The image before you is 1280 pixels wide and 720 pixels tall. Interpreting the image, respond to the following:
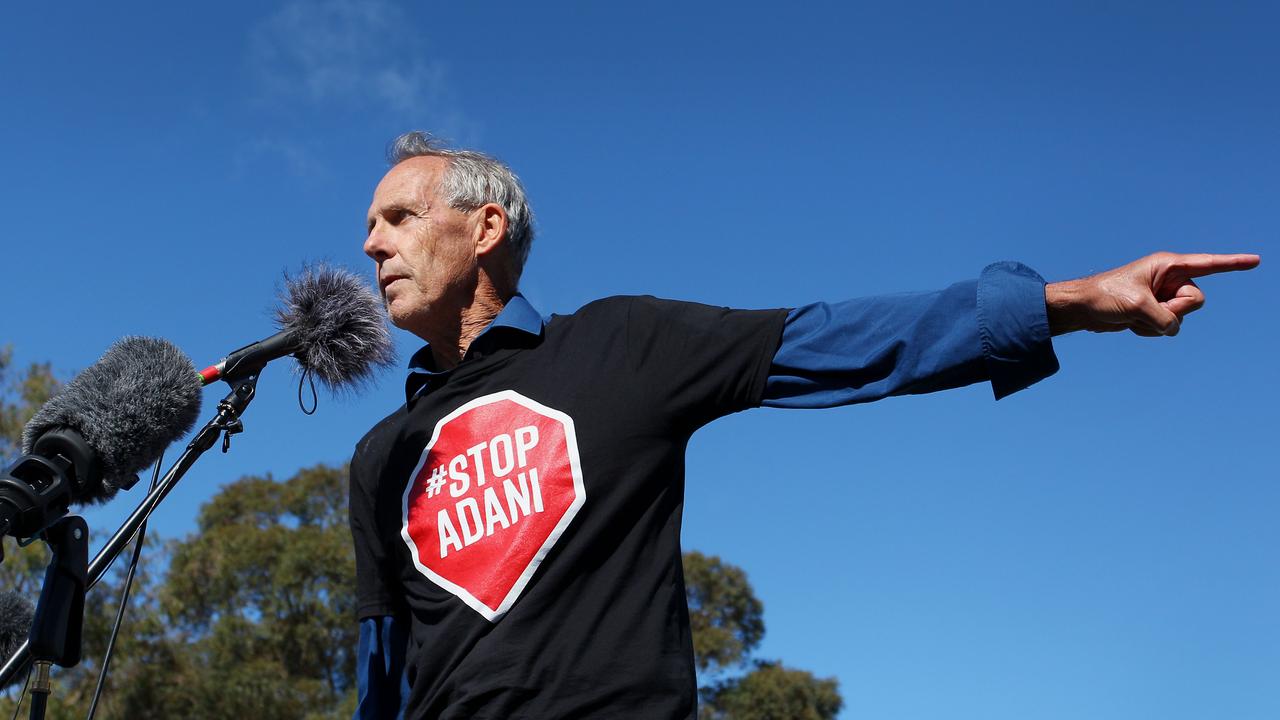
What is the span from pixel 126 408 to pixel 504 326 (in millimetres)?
902

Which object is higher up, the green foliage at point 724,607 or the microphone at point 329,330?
the green foliage at point 724,607

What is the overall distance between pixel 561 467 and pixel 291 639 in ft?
74.6

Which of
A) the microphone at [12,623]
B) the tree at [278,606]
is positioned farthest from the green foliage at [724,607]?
the microphone at [12,623]

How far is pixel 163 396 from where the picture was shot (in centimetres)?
281

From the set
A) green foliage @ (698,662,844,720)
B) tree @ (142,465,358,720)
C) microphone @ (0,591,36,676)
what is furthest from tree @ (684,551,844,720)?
microphone @ (0,591,36,676)

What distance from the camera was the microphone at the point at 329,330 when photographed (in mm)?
3273

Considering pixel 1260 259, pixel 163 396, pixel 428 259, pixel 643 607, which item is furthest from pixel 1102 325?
pixel 163 396

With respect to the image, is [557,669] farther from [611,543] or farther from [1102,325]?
[1102,325]

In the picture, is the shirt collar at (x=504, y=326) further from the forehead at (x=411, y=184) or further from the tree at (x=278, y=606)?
the tree at (x=278, y=606)

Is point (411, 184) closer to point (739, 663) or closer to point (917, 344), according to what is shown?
point (917, 344)

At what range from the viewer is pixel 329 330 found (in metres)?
3.28

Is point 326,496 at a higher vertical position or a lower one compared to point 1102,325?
higher

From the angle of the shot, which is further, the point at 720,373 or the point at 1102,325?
the point at 720,373

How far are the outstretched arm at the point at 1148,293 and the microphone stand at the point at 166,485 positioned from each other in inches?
80.1
